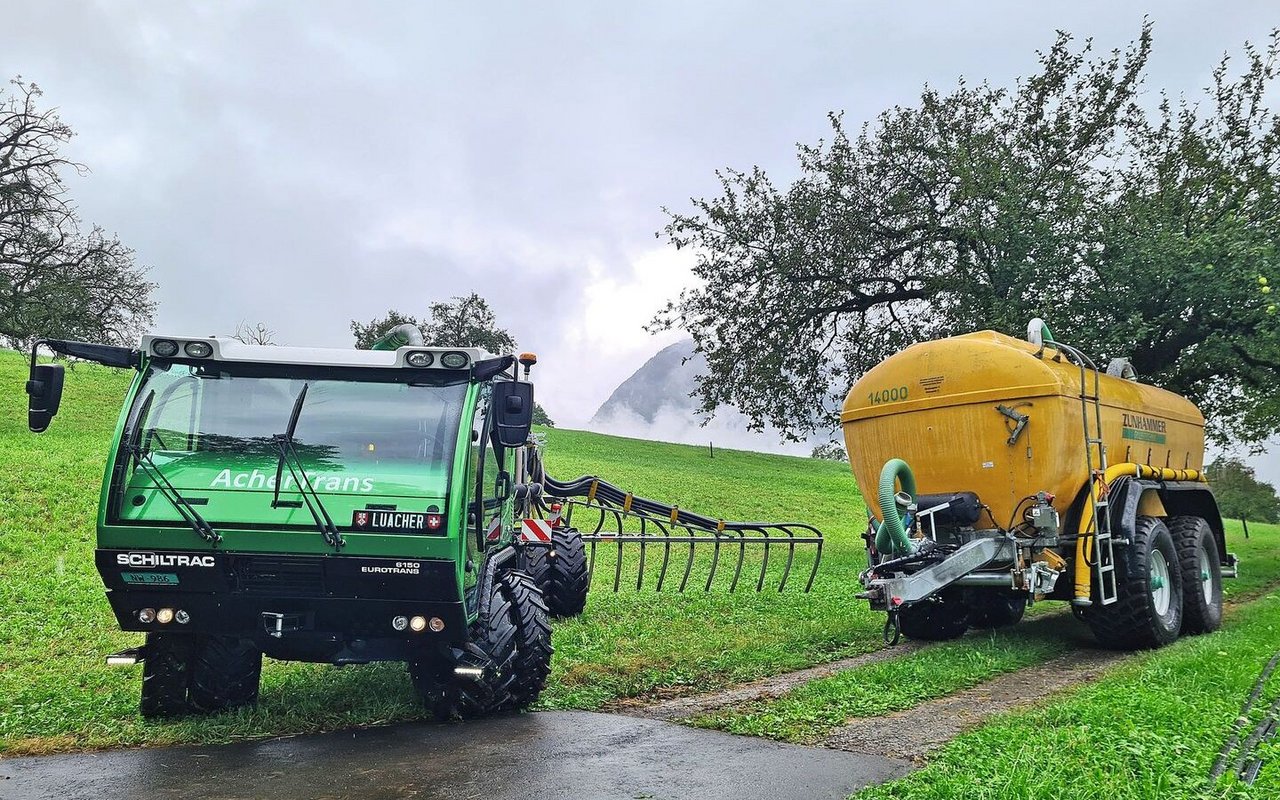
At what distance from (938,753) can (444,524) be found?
3243 millimetres

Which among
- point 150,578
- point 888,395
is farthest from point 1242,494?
point 150,578

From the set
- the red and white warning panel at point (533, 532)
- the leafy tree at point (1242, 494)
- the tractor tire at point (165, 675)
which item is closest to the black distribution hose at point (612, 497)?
the red and white warning panel at point (533, 532)

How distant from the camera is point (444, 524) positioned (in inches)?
232

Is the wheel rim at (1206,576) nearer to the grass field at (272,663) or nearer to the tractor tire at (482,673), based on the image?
the grass field at (272,663)

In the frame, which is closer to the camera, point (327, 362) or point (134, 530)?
point (134, 530)

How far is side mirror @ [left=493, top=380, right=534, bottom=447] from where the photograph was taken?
244 inches

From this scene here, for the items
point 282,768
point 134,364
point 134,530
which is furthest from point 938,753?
point 134,364

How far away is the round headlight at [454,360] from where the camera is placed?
251 inches

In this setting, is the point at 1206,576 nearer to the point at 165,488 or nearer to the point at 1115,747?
the point at 1115,747

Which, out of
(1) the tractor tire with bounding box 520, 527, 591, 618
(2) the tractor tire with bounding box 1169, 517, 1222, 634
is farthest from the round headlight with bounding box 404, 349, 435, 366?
(2) the tractor tire with bounding box 1169, 517, 1222, 634

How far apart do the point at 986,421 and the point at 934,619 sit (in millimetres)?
2404

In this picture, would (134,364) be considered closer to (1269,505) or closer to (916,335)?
(916,335)

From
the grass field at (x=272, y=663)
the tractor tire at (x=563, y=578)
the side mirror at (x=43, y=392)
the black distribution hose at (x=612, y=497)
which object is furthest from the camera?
the black distribution hose at (x=612, y=497)

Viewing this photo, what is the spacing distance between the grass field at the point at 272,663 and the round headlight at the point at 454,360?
2.59m
